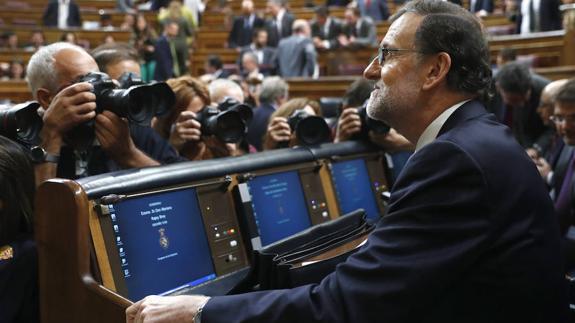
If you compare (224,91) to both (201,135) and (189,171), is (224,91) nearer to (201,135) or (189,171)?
(201,135)

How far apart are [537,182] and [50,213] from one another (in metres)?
1.04

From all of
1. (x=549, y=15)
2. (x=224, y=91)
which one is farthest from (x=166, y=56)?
(x=224, y=91)

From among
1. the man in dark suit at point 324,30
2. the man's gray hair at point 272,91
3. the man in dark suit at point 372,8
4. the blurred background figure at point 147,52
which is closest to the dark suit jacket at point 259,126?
the man's gray hair at point 272,91

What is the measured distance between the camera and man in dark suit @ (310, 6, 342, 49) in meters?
8.87

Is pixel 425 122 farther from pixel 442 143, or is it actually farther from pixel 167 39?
pixel 167 39

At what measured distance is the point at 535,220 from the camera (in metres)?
1.36

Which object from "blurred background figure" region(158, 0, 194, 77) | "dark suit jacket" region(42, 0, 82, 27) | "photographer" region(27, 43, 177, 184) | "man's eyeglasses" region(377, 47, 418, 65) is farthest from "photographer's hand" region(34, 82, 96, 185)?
"dark suit jacket" region(42, 0, 82, 27)

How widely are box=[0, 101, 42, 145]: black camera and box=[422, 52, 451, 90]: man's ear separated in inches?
37.0

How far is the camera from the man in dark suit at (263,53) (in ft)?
28.1

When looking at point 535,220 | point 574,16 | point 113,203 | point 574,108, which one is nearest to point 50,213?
point 113,203

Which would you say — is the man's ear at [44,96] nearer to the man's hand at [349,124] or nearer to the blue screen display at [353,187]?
the blue screen display at [353,187]

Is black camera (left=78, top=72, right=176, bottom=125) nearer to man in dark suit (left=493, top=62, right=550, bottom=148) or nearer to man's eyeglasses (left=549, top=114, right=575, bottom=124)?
man's eyeglasses (left=549, top=114, right=575, bottom=124)

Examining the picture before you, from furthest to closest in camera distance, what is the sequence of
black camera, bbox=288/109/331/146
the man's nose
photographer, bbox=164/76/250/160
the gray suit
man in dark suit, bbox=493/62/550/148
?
the gray suit, man in dark suit, bbox=493/62/550/148, black camera, bbox=288/109/331/146, photographer, bbox=164/76/250/160, the man's nose

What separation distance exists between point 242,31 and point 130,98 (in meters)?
8.87
